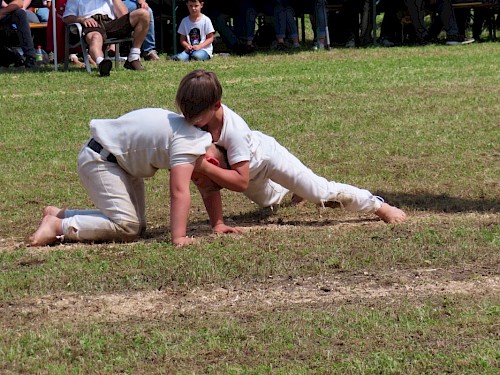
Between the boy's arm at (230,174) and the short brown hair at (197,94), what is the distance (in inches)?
12.4

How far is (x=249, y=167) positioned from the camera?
6430mm

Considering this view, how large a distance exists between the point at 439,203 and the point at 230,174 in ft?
6.30

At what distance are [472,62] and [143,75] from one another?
458cm

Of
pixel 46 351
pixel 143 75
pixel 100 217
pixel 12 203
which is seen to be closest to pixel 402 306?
pixel 46 351

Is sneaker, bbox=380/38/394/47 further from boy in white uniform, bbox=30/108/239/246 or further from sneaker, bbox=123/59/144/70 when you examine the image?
boy in white uniform, bbox=30/108/239/246

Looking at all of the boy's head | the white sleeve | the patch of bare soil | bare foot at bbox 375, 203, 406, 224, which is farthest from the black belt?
the boy's head

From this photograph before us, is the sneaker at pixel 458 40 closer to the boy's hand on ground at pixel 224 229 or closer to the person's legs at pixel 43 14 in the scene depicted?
the person's legs at pixel 43 14

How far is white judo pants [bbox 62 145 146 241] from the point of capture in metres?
6.28

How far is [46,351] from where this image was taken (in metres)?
4.39

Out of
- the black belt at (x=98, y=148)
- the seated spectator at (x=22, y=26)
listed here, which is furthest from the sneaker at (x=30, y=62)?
the black belt at (x=98, y=148)

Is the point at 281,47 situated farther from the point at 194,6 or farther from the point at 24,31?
the point at 24,31

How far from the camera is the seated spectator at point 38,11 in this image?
1672cm

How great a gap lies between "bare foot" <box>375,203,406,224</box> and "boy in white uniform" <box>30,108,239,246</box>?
3.37ft

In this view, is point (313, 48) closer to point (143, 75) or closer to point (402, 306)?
point (143, 75)
